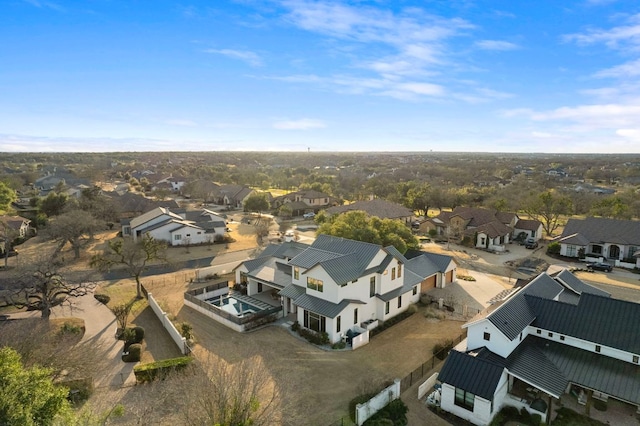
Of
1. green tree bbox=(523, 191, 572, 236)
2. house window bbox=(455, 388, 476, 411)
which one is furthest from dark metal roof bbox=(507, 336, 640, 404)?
green tree bbox=(523, 191, 572, 236)

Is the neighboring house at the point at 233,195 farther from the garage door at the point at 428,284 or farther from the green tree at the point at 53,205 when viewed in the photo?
the garage door at the point at 428,284

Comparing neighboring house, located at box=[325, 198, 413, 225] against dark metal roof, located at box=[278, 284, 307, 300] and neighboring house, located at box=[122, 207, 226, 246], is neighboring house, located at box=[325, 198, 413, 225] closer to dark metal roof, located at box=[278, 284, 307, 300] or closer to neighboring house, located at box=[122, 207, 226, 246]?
neighboring house, located at box=[122, 207, 226, 246]

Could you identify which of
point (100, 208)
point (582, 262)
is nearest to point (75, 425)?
point (582, 262)

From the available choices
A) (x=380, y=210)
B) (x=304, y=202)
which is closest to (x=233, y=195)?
(x=304, y=202)

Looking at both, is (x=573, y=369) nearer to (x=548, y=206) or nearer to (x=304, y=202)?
(x=548, y=206)

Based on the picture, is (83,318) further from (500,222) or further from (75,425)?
(500,222)

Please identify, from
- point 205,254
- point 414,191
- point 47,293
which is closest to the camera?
point 47,293
